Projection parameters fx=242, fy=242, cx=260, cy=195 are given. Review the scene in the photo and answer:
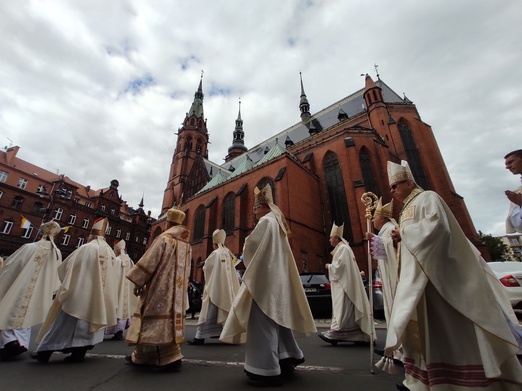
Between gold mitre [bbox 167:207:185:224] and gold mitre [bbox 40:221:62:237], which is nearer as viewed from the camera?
gold mitre [bbox 167:207:185:224]

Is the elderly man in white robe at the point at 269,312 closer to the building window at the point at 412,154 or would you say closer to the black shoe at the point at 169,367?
the black shoe at the point at 169,367

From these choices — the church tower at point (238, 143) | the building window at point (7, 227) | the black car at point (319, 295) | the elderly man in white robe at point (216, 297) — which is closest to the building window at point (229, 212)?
the black car at point (319, 295)

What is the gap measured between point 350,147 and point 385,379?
18.5 metres

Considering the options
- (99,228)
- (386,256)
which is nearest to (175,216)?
(99,228)

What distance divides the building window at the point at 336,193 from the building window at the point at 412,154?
583cm

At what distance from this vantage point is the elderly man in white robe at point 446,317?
157cm

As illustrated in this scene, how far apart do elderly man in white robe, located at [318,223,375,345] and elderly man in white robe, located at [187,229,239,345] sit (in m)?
1.95

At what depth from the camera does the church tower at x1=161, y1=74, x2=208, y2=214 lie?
34031 millimetres

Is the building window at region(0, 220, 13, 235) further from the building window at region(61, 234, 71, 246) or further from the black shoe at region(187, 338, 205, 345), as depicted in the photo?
the black shoe at region(187, 338, 205, 345)

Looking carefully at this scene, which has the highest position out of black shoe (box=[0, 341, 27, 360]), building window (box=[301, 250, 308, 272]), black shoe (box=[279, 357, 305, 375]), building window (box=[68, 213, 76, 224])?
building window (box=[68, 213, 76, 224])

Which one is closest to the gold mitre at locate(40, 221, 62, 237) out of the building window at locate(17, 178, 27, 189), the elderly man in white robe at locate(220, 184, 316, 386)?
the elderly man in white robe at locate(220, 184, 316, 386)

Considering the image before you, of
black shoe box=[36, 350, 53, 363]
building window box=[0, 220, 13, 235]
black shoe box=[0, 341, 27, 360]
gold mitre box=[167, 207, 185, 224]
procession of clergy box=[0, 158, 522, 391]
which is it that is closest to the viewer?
procession of clergy box=[0, 158, 522, 391]

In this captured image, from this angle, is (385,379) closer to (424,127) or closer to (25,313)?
(25,313)

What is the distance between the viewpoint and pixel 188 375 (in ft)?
8.71
